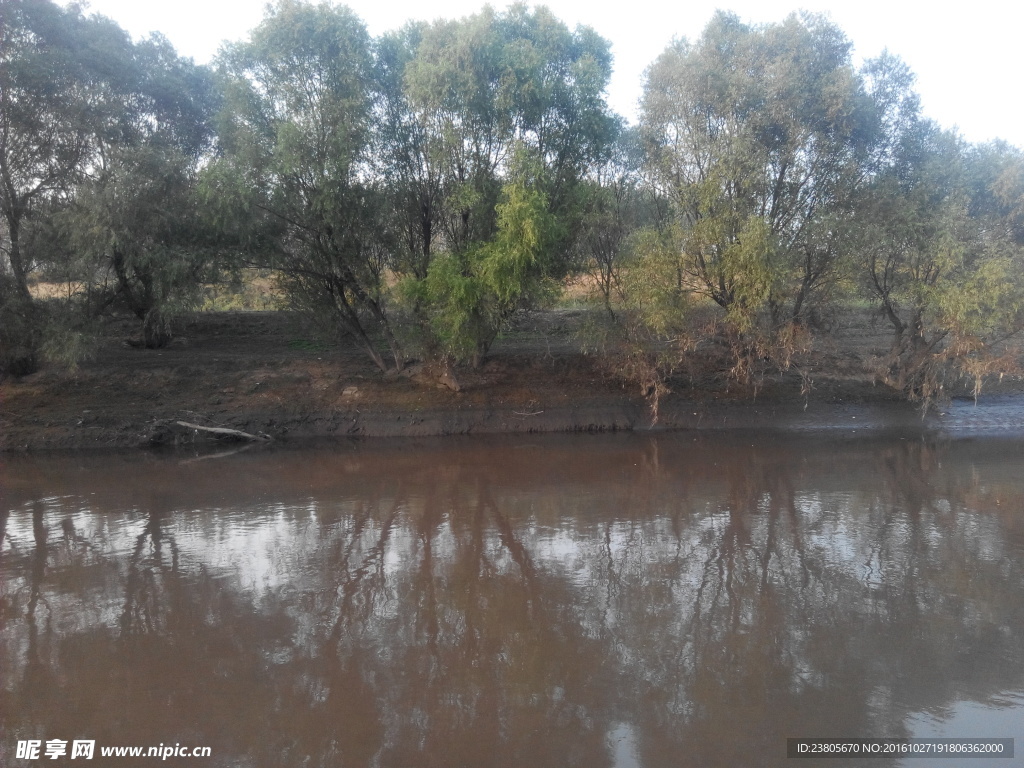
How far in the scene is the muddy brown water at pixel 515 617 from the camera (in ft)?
17.6

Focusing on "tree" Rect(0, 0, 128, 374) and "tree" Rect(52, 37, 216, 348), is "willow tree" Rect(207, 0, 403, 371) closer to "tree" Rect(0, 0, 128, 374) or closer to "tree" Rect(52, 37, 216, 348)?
"tree" Rect(52, 37, 216, 348)

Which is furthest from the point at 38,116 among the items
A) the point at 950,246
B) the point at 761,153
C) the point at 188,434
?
the point at 950,246

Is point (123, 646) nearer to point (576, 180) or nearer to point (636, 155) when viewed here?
point (576, 180)

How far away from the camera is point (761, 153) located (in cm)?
1672

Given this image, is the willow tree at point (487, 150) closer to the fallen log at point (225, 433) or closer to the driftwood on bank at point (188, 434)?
the fallen log at point (225, 433)

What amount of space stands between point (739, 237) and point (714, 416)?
548 centimetres

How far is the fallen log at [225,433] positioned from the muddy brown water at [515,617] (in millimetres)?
4268

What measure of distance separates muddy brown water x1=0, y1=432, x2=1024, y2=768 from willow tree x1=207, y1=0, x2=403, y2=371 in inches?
297

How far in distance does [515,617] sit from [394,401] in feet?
43.1

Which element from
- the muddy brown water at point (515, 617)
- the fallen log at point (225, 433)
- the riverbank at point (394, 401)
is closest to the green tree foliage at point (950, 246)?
the riverbank at point (394, 401)

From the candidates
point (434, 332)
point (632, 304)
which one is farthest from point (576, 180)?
point (434, 332)

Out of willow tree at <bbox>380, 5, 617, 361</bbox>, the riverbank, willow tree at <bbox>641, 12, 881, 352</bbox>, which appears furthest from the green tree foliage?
willow tree at <bbox>380, 5, 617, 361</bbox>

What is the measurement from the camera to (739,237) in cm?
1634

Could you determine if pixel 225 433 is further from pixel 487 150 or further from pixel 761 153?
pixel 761 153
